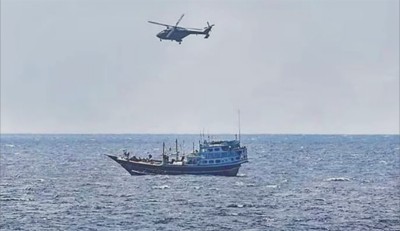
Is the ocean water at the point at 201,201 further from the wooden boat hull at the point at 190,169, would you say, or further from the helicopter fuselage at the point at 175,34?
the helicopter fuselage at the point at 175,34

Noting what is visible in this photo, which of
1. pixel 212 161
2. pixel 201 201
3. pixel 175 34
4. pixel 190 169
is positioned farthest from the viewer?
pixel 190 169

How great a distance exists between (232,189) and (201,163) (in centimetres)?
2293

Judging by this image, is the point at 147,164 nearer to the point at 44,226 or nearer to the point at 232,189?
the point at 232,189

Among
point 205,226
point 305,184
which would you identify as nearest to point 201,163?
point 305,184

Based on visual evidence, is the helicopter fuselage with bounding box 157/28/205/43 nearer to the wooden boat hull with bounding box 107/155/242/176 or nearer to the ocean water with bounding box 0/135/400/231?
the ocean water with bounding box 0/135/400/231

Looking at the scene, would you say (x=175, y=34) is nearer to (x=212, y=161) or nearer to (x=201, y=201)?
(x=201, y=201)

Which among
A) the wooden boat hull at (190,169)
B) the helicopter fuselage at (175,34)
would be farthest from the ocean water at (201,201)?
the helicopter fuselage at (175,34)

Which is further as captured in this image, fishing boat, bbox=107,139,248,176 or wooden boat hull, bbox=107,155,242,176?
wooden boat hull, bbox=107,155,242,176

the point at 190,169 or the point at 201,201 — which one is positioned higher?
the point at 190,169

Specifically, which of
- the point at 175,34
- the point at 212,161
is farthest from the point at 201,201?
the point at 212,161

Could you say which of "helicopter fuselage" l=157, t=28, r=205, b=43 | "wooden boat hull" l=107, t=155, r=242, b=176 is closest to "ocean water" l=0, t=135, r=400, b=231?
"wooden boat hull" l=107, t=155, r=242, b=176

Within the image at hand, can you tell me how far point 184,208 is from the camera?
4043 inches

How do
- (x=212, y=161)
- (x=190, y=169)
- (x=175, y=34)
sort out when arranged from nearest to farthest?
(x=175, y=34)
(x=212, y=161)
(x=190, y=169)

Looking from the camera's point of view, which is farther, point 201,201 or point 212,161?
point 212,161
